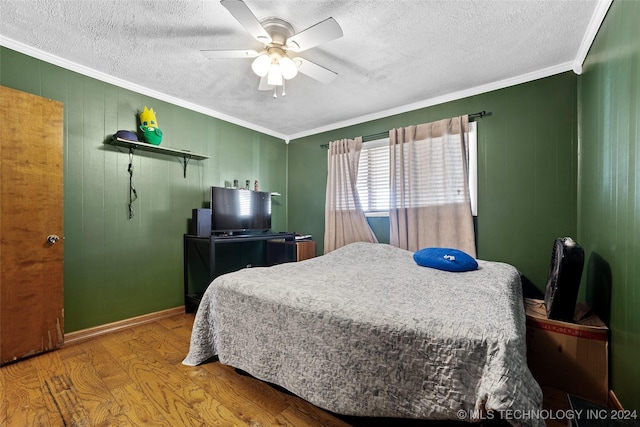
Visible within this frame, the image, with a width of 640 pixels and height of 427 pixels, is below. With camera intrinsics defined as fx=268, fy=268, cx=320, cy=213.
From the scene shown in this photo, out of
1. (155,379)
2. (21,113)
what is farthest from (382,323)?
(21,113)

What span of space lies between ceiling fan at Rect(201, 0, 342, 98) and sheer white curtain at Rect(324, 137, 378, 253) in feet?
4.82

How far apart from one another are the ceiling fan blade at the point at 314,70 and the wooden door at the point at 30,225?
1.93 metres

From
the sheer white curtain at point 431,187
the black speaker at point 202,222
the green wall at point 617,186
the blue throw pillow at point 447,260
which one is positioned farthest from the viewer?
the black speaker at point 202,222

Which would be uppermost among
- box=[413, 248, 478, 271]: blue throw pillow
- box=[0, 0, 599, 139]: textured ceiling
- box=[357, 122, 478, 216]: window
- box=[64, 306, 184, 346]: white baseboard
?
box=[0, 0, 599, 139]: textured ceiling

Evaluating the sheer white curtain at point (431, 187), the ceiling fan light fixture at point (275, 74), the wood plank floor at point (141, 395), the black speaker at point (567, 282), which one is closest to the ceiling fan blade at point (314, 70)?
the ceiling fan light fixture at point (275, 74)

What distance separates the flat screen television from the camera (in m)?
2.99

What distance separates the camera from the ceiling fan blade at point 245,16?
1.36 meters

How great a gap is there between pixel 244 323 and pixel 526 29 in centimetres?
268

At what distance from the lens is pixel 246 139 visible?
367cm

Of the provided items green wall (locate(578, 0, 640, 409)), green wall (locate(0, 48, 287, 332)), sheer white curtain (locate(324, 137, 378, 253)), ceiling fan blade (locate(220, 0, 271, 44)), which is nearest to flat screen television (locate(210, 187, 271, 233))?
green wall (locate(0, 48, 287, 332))

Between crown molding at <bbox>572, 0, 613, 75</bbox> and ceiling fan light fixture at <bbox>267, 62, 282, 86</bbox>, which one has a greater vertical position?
crown molding at <bbox>572, 0, 613, 75</bbox>

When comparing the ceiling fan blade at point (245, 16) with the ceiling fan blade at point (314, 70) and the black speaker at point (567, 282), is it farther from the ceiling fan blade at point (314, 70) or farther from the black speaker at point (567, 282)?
the black speaker at point (567, 282)

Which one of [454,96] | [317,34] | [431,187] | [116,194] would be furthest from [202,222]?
[454,96]

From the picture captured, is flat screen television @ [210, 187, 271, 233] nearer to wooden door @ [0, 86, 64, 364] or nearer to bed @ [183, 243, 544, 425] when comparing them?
wooden door @ [0, 86, 64, 364]
